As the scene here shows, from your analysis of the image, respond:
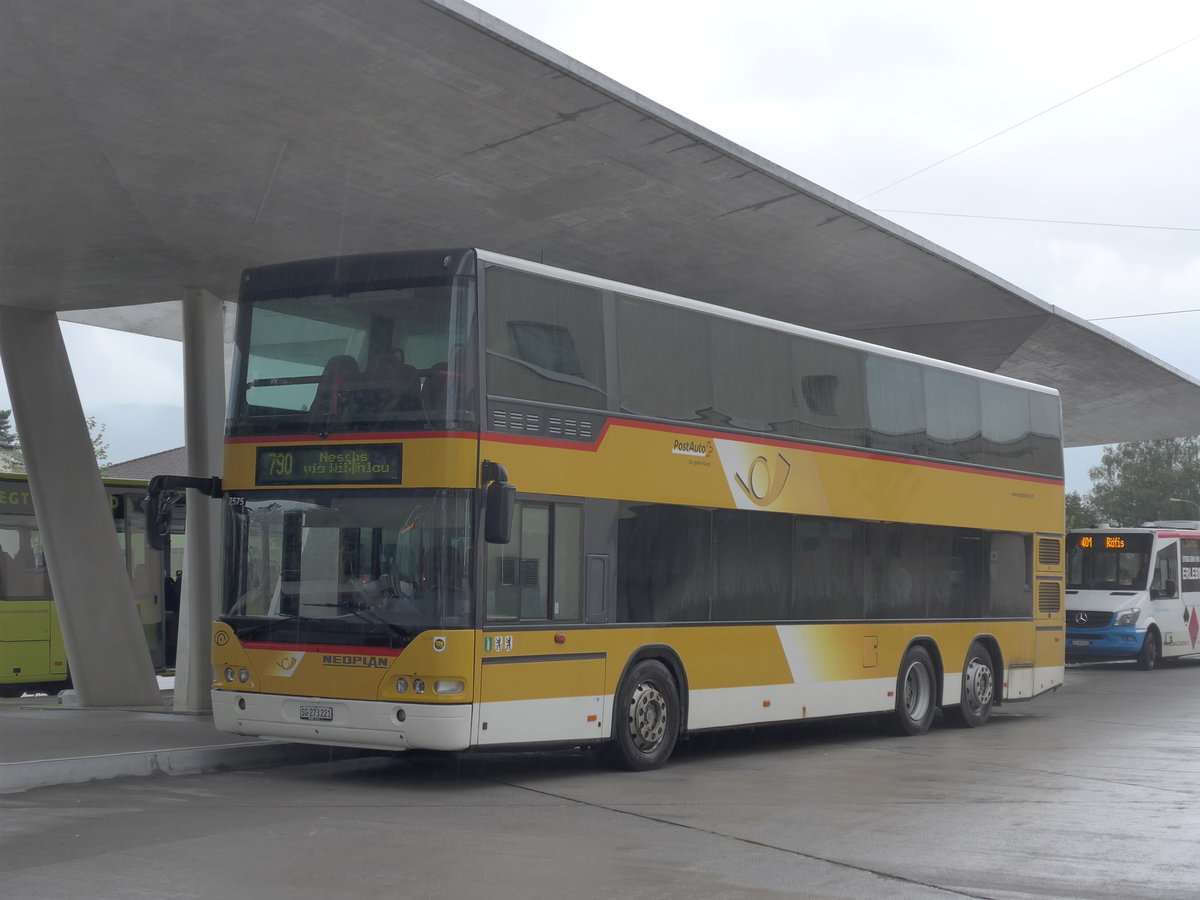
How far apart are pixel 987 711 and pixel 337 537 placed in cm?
987

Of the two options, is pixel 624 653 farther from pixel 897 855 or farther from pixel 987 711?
pixel 987 711

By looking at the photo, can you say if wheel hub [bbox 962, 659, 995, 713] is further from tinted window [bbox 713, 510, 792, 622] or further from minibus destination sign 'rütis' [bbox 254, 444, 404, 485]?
minibus destination sign 'rütis' [bbox 254, 444, 404, 485]

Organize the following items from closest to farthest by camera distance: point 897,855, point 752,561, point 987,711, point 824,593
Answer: point 897,855 < point 752,561 < point 824,593 < point 987,711

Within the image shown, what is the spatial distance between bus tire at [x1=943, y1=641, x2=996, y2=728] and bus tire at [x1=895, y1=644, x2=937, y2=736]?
0.73m

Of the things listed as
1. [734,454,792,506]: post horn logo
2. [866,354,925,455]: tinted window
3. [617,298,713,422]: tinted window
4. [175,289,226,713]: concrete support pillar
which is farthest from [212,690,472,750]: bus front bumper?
[866,354,925,455]: tinted window

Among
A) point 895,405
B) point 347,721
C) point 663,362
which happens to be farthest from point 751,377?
point 347,721

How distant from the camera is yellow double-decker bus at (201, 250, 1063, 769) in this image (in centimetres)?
1120

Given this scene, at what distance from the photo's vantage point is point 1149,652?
1241 inches

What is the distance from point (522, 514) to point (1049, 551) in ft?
33.4

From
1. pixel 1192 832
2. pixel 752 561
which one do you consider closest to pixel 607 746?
pixel 752 561

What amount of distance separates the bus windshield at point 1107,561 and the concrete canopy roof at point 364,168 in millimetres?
12042

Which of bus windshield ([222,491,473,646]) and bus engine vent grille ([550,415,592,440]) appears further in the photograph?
bus engine vent grille ([550,415,592,440])

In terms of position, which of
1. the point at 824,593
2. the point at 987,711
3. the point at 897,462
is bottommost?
the point at 987,711

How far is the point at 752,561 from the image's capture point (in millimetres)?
14281
